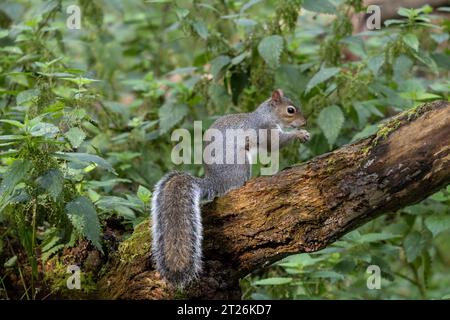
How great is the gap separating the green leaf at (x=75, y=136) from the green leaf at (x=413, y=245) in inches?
73.4

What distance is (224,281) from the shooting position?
298 cm

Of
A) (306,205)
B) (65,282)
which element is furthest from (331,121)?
(65,282)

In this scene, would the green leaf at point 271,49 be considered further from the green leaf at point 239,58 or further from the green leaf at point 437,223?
the green leaf at point 437,223

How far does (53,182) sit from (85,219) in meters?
0.21

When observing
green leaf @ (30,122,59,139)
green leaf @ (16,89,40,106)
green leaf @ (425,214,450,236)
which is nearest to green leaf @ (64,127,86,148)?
green leaf @ (30,122,59,139)

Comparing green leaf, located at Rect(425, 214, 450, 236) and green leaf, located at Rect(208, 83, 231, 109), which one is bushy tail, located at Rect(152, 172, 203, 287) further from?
green leaf, located at Rect(208, 83, 231, 109)

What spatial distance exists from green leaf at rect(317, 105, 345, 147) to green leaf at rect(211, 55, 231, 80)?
2.29ft

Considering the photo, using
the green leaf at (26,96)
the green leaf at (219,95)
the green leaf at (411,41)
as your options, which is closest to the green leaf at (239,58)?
the green leaf at (219,95)

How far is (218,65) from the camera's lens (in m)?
4.43

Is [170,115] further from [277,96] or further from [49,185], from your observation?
[49,185]

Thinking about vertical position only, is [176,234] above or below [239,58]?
below

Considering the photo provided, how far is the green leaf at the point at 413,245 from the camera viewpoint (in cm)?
381
